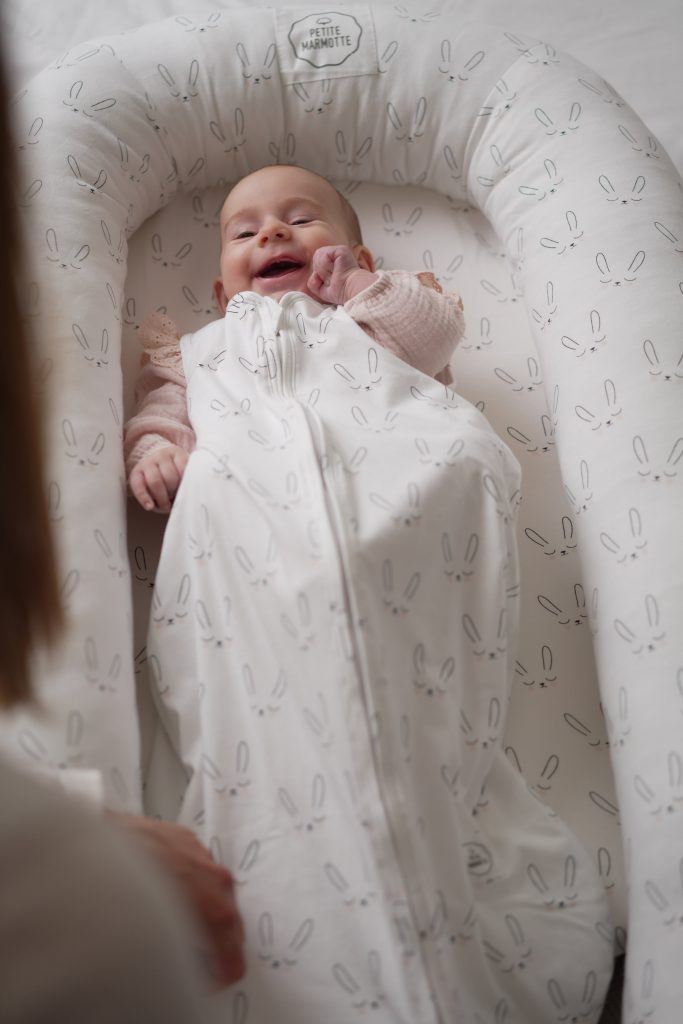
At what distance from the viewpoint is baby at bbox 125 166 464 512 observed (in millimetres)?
1396

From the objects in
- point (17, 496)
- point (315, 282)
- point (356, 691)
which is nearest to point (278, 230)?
point (315, 282)

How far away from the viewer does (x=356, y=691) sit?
102cm

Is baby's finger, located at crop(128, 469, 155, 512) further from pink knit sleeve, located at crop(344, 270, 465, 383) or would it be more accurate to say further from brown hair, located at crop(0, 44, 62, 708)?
brown hair, located at crop(0, 44, 62, 708)

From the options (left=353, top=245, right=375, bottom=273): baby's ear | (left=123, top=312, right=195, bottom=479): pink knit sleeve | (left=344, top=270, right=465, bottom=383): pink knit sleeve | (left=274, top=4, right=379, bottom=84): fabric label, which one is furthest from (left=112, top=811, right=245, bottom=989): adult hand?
(left=274, top=4, right=379, bottom=84): fabric label

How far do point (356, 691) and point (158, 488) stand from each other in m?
0.42

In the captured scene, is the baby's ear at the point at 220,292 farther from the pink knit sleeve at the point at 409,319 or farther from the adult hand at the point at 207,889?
the adult hand at the point at 207,889

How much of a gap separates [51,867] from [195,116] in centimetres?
138

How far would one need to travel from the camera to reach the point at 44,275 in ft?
4.51

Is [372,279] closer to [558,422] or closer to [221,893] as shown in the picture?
[558,422]

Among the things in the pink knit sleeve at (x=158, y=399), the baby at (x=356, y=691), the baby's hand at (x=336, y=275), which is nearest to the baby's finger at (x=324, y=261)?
the baby's hand at (x=336, y=275)

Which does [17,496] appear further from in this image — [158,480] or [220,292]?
[220,292]

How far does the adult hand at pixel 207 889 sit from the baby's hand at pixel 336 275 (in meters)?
0.81

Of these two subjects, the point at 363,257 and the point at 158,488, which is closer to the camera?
the point at 158,488

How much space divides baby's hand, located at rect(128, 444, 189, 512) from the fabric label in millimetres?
737
